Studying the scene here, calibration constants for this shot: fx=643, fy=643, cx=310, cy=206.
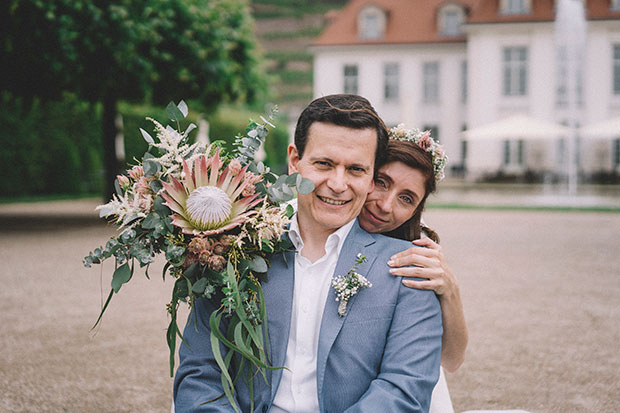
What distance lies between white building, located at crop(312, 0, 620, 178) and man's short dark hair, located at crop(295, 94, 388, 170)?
24.1 meters

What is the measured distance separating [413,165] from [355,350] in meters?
0.95

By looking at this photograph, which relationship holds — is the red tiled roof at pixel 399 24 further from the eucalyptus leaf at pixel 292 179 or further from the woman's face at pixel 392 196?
the eucalyptus leaf at pixel 292 179

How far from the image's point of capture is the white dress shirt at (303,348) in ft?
7.22

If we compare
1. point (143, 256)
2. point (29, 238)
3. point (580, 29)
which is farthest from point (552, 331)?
point (580, 29)

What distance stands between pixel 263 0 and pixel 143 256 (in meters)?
89.1

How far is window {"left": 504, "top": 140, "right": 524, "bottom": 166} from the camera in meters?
30.0

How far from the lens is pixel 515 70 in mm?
29406

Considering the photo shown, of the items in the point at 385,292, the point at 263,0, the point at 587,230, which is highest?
the point at 263,0

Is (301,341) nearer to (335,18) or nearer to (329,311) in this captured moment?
(329,311)

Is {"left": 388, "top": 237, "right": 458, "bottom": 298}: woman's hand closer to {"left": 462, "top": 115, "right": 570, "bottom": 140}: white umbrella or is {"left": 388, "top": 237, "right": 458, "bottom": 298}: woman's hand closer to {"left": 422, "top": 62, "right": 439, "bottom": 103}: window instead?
{"left": 462, "top": 115, "right": 570, "bottom": 140}: white umbrella

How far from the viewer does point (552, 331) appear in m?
5.54

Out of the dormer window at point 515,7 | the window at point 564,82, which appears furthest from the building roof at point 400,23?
the window at point 564,82

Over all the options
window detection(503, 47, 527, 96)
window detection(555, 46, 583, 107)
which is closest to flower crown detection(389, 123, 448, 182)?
window detection(555, 46, 583, 107)

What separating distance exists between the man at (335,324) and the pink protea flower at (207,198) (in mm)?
312
